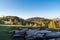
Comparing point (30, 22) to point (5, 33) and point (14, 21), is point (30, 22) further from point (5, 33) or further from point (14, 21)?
point (5, 33)

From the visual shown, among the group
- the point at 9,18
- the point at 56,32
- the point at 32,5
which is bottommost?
the point at 56,32

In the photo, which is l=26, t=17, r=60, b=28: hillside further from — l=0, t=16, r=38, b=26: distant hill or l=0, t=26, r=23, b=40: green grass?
l=0, t=26, r=23, b=40: green grass

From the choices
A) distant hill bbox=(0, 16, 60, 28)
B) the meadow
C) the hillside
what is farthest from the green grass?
the hillside

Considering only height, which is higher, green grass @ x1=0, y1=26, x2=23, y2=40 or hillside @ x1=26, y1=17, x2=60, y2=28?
hillside @ x1=26, y1=17, x2=60, y2=28

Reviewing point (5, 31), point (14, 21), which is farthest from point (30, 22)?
point (5, 31)

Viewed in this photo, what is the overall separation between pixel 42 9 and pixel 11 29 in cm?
72

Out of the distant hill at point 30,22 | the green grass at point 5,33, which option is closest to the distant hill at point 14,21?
the distant hill at point 30,22

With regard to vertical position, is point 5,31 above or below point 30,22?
below

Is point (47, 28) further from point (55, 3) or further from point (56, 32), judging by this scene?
point (55, 3)

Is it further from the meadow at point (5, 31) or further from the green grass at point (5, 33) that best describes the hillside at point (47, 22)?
the green grass at point (5, 33)

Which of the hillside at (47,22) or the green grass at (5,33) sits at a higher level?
the hillside at (47,22)

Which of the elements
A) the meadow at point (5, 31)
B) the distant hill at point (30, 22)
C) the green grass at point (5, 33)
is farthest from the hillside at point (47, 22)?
the green grass at point (5, 33)

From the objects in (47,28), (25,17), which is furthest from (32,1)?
(47,28)

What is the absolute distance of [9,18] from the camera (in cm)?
398
